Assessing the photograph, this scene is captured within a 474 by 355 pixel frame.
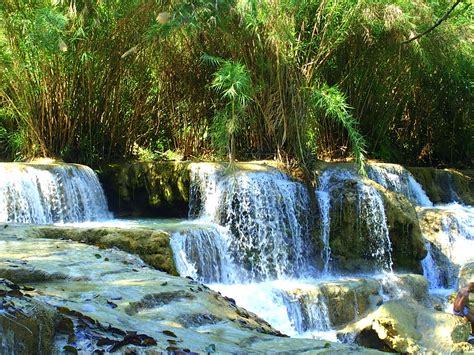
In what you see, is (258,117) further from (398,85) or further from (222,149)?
(398,85)

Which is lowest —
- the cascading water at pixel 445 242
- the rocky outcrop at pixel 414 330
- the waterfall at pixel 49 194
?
the rocky outcrop at pixel 414 330

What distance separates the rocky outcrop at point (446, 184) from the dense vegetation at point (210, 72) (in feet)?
4.45

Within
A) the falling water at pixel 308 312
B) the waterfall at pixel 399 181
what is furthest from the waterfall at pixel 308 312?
the waterfall at pixel 399 181

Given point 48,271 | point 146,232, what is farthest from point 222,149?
point 48,271

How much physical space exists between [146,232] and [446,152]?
967cm

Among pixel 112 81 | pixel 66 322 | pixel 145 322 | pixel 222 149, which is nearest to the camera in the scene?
pixel 66 322

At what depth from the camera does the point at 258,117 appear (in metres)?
9.94

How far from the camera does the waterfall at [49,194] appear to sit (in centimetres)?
816

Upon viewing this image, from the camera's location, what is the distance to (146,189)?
9.97m

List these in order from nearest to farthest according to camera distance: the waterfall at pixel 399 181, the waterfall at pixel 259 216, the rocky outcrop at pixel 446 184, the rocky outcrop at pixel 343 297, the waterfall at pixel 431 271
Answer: the rocky outcrop at pixel 343 297 → the waterfall at pixel 259 216 → the waterfall at pixel 431 271 → the waterfall at pixel 399 181 → the rocky outcrop at pixel 446 184

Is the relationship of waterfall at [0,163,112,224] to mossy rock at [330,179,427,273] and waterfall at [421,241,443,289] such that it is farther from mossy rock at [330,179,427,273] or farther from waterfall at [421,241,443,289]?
waterfall at [421,241,443,289]

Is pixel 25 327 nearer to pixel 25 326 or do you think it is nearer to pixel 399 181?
pixel 25 326

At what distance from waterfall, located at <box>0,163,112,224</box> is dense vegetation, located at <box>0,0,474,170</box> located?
1261mm

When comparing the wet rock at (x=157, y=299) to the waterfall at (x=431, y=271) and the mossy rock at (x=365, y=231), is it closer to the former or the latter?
the mossy rock at (x=365, y=231)
